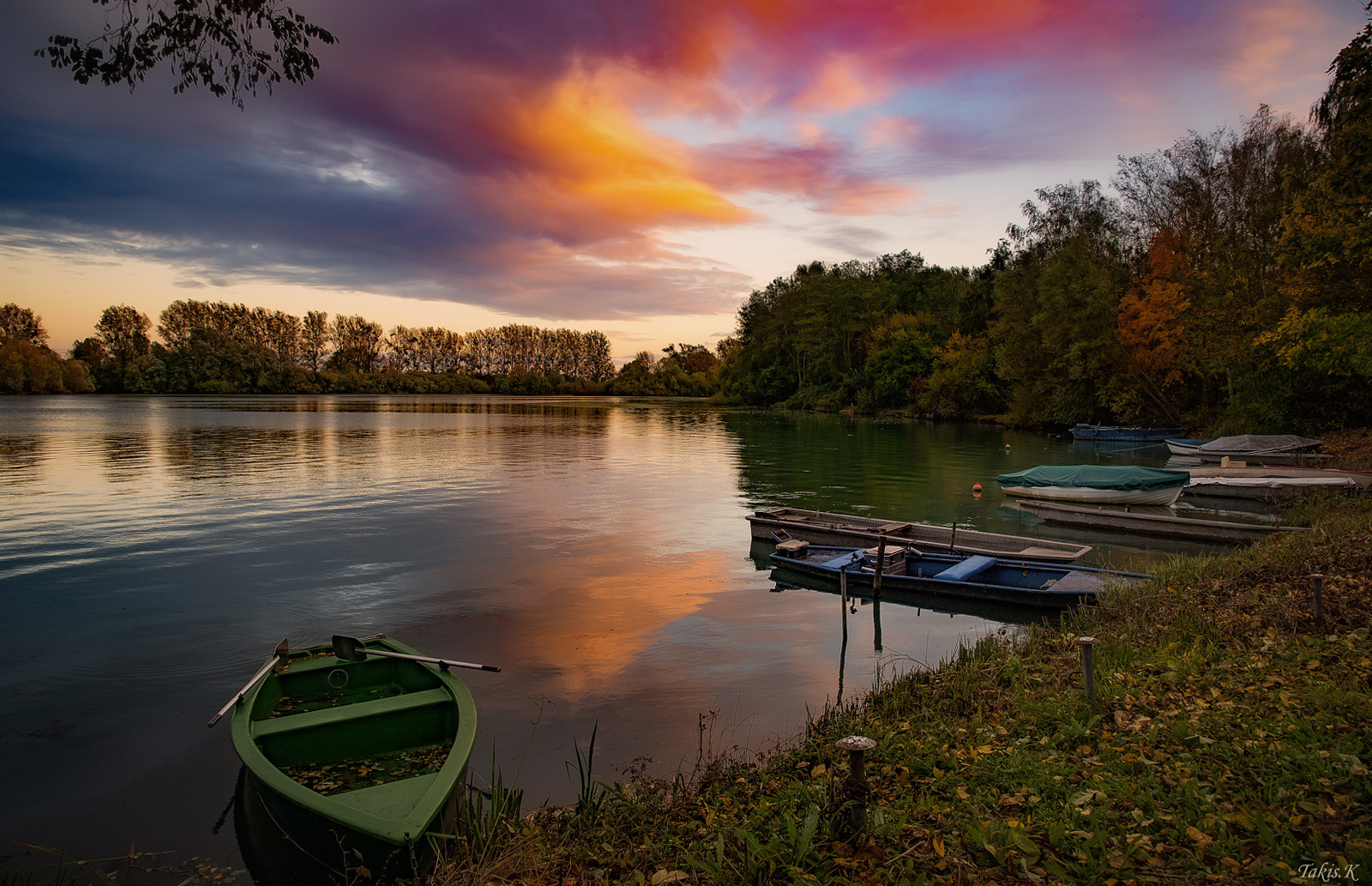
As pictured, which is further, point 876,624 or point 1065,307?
point 1065,307

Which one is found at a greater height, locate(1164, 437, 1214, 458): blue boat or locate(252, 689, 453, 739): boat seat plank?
locate(1164, 437, 1214, 458): blue boat

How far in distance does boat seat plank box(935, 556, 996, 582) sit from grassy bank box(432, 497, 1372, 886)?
6.17m

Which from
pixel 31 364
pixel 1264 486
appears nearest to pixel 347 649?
pixel 1264 486

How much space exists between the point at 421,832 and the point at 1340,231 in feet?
107

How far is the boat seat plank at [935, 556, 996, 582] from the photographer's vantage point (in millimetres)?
16328

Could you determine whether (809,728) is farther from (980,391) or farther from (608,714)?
(980,391)

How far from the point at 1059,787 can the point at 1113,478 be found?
2391 cm

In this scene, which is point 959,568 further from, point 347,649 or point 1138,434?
point 1138,434

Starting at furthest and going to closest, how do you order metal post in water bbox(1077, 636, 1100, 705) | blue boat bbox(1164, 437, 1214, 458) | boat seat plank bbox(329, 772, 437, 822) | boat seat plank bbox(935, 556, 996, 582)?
blue boat bbox(1164, 437, 1214, 458) → boat seat plank bbox(935, 556, 996, 582) → metal post in water bbox(1077, 636, 1100, 705) → boat seat plank bbox(329, 772, 437, 822)

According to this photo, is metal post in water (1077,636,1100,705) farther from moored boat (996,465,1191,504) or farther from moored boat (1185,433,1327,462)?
moored boat (1185,433,1327,462)

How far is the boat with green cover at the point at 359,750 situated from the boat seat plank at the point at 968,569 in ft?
37.8

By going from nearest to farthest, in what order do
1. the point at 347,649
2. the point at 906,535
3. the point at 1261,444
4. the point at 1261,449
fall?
the point at 347,649
the point at 906,535
the point at 1261,449
the point at 1261,444

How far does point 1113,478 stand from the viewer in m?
26.3

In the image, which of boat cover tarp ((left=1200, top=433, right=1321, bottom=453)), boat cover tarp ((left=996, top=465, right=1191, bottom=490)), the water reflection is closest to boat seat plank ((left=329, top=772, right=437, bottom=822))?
boat cover tarp ((left=996, top=465, right=1191, bottom=490))
